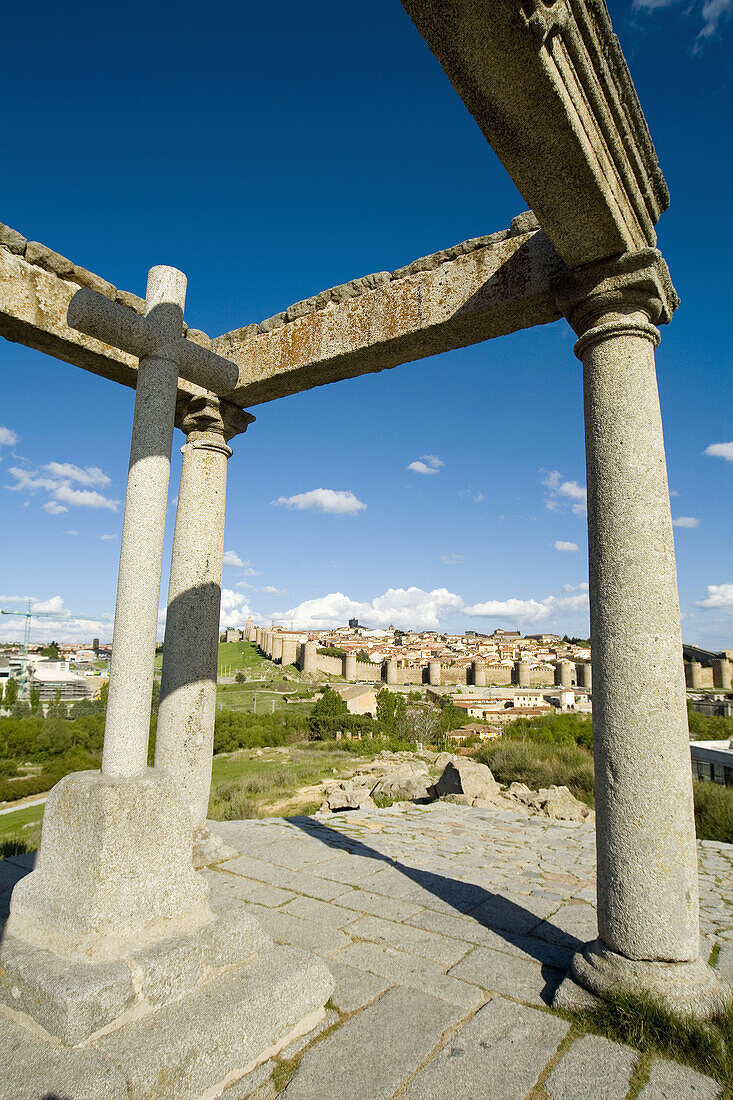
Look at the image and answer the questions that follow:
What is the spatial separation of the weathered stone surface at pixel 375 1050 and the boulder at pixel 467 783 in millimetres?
6459

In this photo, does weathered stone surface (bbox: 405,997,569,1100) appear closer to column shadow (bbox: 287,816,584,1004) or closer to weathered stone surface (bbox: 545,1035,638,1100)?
weathered stone surface (bbox: 545,1035,638,1100)

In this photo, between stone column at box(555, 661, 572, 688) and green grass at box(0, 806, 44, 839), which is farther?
stone column at box(555, 661, 572, 688)

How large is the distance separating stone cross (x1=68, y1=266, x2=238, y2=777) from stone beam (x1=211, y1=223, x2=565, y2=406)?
1.38 meters

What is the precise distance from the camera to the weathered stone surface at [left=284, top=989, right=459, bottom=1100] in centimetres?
218

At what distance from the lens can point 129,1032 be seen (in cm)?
227

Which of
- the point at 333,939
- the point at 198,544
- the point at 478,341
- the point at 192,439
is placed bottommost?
the point at 333,939

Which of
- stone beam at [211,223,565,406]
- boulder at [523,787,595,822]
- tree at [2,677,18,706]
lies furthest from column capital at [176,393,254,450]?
tree at [2,677,18,706]

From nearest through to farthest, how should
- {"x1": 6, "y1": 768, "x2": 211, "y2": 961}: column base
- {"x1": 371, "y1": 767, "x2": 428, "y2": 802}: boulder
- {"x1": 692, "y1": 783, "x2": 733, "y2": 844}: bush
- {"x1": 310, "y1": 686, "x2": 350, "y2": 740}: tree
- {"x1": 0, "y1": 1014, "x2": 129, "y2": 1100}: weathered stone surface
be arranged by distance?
1. {"x1": 0, "y1": 1014, "x2": 129, "y2": 1100}: weathered stone surface
2. {"x1": 6, "y1": 768, "x2": 211, "y2": 961}: column base
3. {"x1": 692, "y1": 783, "x2": 733, "y2": 844}: bush
4. {"x1": 371, "y1": 767, "x2": 428, "y2": 802}: boulder
5. {"x1": 310, "y1": 686, "x2": 350, "y2": 740}: tree

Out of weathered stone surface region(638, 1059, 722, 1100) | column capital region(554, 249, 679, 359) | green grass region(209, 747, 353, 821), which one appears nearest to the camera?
weathered stone surface region(638, 1059, 722, 1100)

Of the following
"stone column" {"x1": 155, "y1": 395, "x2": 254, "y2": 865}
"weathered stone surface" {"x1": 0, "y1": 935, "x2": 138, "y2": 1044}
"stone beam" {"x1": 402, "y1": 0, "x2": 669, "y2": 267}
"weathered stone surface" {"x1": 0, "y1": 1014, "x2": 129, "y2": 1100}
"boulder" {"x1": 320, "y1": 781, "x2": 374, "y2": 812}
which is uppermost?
"stone beam" {"x1": 402, "y1": 0, "x2": 669, "y2": 267}

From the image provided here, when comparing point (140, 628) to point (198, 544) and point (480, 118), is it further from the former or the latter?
point (480, 118)

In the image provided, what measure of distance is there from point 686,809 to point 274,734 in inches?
1463

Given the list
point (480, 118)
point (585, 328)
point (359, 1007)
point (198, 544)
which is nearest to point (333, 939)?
point (359, 1007)

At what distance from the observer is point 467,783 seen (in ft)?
30.1
